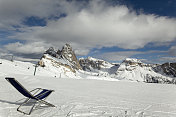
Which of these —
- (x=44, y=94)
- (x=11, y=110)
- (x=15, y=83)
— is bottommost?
(x=11, y=110)

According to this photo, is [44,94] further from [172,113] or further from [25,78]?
[25,78]

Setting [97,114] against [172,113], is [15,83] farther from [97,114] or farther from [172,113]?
[172,113]

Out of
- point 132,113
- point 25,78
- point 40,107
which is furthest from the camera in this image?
point 25,78

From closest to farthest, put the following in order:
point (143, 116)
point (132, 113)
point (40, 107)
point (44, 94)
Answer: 1. point (143, 116)
2. point (132, 113)
3. point (40, 107)
4. point (44, 94)

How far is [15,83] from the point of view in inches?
167

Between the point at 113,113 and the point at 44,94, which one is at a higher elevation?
the point at 44,94

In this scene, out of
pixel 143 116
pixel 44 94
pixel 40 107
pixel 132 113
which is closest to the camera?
pixel 143 116

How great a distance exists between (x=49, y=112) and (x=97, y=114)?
60.0 inches

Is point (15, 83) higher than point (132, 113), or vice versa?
point (15, 83)

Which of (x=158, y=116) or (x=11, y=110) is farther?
(x=11, y=110)

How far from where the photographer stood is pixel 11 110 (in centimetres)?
414

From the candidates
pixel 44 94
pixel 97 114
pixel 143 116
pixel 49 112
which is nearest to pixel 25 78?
pixel 44 94

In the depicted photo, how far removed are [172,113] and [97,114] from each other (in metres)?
2.48

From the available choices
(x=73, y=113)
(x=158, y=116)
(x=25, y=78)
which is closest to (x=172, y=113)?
(x=158, y=116)
